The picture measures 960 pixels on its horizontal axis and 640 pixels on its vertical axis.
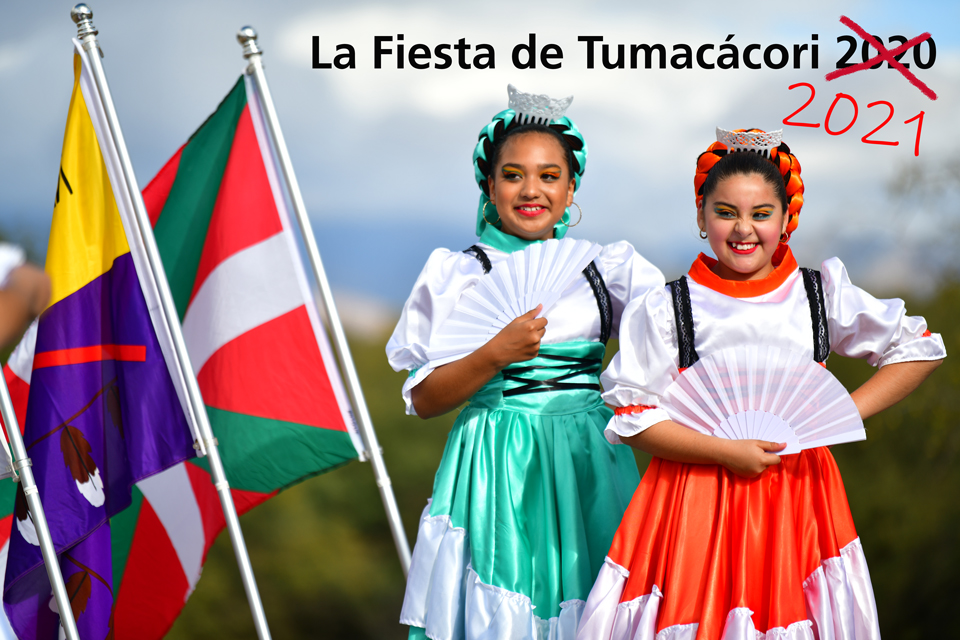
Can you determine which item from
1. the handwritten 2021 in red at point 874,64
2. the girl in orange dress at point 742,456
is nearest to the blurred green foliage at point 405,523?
the handwritten 2021 in red at point 874,64

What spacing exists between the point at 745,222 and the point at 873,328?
33 cm

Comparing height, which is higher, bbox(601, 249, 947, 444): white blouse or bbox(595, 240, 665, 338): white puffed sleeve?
bbox(595, 240, 665, 338): white puffed sleeve

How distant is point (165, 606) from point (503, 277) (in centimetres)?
139

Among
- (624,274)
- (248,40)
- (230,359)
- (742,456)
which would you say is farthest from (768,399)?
(248,40)

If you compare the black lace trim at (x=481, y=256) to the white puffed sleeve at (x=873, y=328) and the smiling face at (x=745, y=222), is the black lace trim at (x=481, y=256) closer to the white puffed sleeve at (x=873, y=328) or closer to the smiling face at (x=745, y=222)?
the smiling face at (x=745, y=222)

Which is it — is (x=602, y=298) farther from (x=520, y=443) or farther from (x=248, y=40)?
(x=248, y=40)

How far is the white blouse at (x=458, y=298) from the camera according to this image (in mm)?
2002

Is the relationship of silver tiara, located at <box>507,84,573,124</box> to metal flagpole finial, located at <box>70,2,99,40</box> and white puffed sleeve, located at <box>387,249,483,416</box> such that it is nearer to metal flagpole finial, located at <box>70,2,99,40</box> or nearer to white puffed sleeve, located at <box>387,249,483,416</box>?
white puffed sleeve, located at <box>387,249,483,416</box>

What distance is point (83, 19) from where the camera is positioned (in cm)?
234

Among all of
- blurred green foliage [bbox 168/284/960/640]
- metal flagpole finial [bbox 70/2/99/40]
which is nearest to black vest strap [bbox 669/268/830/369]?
metal flagpole finial [bbox 70/2/99/40]

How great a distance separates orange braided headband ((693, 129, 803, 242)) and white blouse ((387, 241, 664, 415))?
224 millimetres

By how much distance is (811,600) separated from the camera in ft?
5.31

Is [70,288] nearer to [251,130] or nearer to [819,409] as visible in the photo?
[251,130]

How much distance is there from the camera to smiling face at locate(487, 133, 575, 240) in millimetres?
2133
